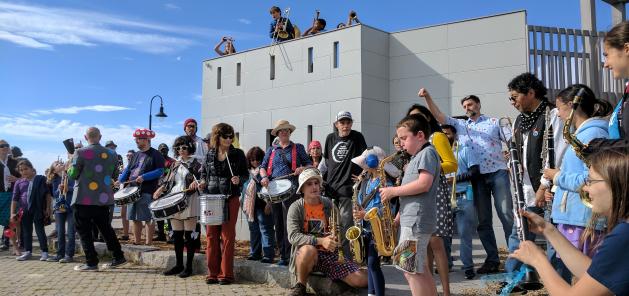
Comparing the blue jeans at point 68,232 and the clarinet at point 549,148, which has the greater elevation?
the clarinet at point 549,148

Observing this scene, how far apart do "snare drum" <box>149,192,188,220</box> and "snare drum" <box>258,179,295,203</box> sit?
100 centimetres

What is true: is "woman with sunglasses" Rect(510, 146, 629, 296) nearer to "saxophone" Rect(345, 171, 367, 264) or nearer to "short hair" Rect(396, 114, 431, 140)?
"short hair" Rect(396, 114, 431, 140)

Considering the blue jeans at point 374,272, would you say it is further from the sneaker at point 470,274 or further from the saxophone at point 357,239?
the sneaker at point 470,274

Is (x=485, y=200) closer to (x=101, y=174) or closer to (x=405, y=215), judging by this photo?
(x=405, y=215)

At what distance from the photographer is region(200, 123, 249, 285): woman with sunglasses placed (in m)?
6.15

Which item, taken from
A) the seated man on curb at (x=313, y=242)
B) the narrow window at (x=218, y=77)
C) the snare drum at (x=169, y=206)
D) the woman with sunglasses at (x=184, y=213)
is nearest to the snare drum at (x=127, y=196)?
the woman with sunglasses at (x=184, y=213)

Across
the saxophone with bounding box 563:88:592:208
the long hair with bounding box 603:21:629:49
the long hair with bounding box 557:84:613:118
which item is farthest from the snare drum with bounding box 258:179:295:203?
the long hair with bounding box 603:21:629:49

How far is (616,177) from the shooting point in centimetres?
213

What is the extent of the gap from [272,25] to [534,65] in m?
6.83

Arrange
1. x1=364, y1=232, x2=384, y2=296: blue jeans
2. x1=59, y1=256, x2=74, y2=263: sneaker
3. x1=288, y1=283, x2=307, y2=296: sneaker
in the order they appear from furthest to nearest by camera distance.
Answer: x1=59, y1=256, x2=74, y2=263: sneaker
x1=288, y1=283, x2=307, y2=296: sneaker
x1=364, y1=232, x2=384, y2=296: blue jeans

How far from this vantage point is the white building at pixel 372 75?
11062mm

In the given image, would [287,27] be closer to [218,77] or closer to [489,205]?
[218,77]

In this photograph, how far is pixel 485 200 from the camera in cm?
579

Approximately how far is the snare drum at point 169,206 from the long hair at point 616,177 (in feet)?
17.0
